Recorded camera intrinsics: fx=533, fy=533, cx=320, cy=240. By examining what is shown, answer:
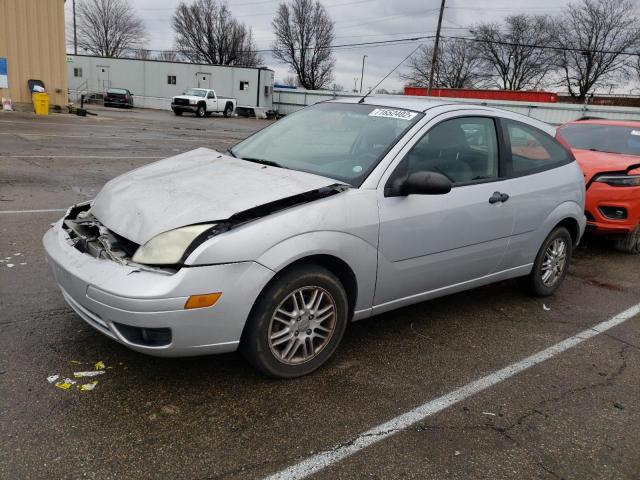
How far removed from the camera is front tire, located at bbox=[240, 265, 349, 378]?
289 cm

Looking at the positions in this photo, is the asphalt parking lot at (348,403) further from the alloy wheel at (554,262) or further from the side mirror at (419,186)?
the side mirror at (419,186)

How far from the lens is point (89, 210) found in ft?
11.9

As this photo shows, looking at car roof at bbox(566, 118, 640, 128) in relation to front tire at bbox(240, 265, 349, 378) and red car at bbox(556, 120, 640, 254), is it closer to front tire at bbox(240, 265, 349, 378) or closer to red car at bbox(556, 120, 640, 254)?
red car at bbox(556, 120, 640, 254)

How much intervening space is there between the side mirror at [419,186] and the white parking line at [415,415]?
121 centimetres

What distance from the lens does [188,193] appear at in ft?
10.2

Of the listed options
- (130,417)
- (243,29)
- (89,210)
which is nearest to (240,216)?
(130,417)

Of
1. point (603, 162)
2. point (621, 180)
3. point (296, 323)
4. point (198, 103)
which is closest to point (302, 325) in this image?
point (296, 323)

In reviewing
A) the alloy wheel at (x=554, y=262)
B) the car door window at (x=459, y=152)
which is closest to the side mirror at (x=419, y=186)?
the car door window at (x=459, y=152)

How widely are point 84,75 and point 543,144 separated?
4786cm

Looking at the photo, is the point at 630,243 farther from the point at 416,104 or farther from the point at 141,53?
the point at 141,53

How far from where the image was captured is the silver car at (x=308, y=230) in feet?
8.85

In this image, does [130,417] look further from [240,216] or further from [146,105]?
[146,105]

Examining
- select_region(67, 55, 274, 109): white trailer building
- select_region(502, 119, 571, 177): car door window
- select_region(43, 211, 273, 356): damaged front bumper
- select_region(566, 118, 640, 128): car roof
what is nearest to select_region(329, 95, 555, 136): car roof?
select_region(502, 119, 571, 177): car door window

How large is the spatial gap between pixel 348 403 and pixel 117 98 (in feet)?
136
